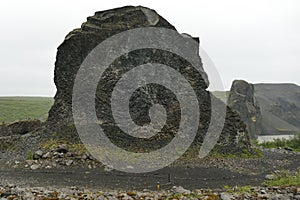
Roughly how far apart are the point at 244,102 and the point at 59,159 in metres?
83.4

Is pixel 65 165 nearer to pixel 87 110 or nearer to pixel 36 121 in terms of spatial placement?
pixel 87 110

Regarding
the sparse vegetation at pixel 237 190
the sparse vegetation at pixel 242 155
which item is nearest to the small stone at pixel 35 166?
the sparse vegetation at pixel 237 190

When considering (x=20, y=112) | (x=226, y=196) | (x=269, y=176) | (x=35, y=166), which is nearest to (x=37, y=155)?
(x=35, y=166)

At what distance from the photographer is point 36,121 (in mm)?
38875

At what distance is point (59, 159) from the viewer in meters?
26.5

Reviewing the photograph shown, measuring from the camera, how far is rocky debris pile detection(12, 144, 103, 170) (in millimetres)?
25578

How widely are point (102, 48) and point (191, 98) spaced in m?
9.33

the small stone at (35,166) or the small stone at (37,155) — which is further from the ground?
the small stone at (37,155)

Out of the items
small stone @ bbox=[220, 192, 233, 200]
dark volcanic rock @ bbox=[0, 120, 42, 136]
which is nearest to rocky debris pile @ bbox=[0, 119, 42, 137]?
dark volcanic rock @ bbox=[0, 120, 42, 136]

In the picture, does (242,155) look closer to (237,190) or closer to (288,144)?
(237,190)

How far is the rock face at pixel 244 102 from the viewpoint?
102312 millimetres

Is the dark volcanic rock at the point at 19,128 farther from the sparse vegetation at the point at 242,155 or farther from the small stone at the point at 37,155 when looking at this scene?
the sparse vegetation at the point at 242,155

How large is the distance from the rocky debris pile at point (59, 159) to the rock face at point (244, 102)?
7800 centimetres

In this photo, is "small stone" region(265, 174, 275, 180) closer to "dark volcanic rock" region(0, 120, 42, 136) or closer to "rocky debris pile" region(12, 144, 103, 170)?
"rocky debris pile" region(12, 144, 103, 170)
